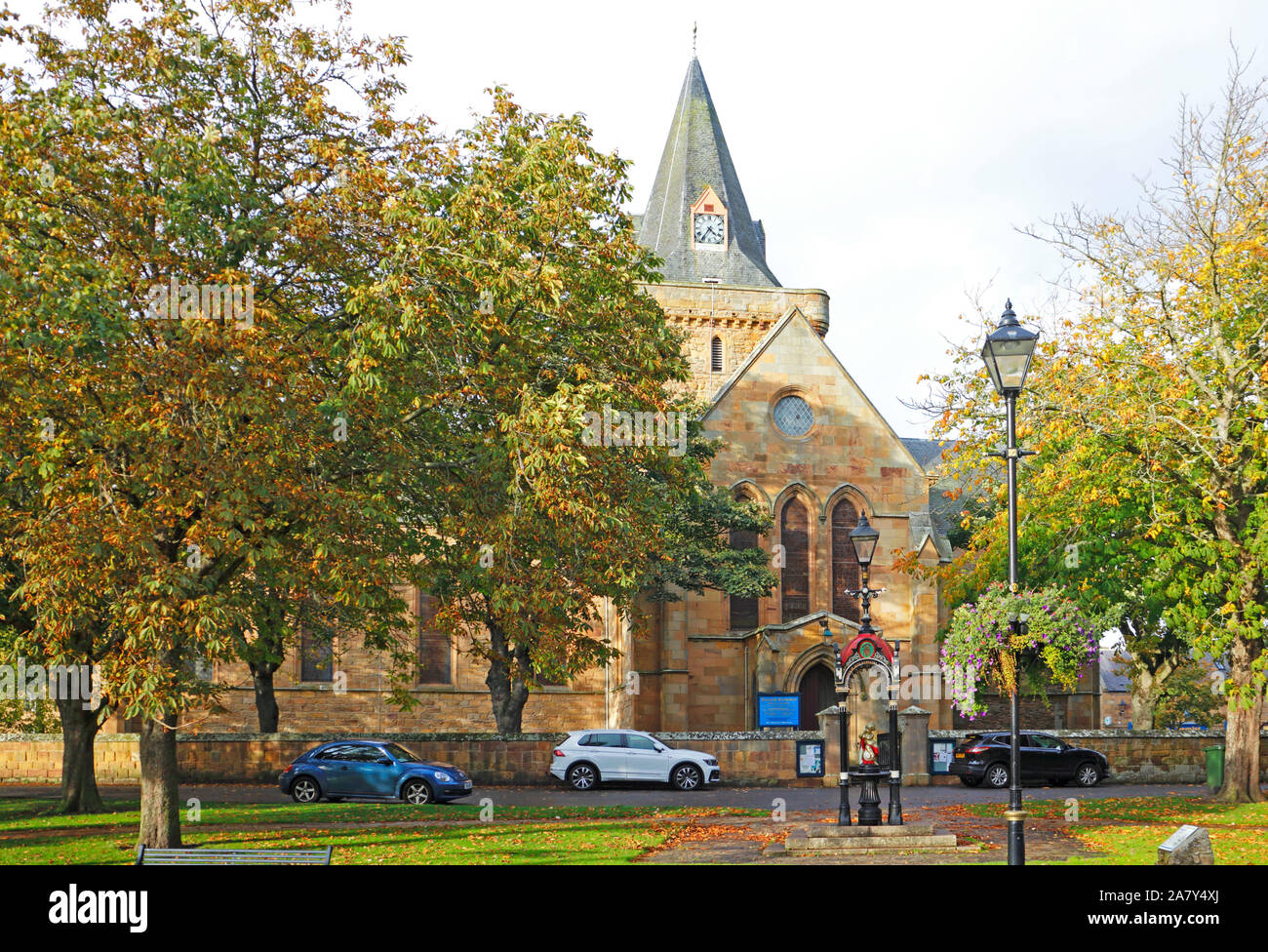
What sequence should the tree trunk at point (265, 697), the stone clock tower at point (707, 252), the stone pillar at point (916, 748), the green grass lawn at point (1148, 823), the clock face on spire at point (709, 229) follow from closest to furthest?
1. the green grass lawn at point (1148, 823)
2. the stone pillar at point (916, 748)
3. the tree trunk at point (265, 697)
4. the stone clock tower at point (707, 252)
5. the clock face on spire at point (709, 229)

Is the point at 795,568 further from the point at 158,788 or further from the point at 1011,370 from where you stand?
the point at 1011,370

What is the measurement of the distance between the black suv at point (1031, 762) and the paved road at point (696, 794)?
359 millimetres

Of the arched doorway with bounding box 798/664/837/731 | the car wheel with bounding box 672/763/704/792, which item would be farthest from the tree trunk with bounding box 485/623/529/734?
the arched doorway with bounding box 798/664/837/731

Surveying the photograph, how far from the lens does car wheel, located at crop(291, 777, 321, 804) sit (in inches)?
981

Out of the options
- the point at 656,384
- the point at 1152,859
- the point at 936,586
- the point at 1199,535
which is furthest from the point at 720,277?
the point at 1152,859

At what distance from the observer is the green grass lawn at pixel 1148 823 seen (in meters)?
15.7

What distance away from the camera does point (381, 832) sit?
19.0 m

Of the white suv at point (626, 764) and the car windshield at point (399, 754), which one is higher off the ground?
the car windshield at point (399, 754)

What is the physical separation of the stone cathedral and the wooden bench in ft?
78.8

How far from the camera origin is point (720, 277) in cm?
5100

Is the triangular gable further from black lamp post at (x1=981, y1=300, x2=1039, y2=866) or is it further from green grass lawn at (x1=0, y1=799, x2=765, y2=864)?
black lamp post at (x1=981, y1=300, x2=1039, y2=866)

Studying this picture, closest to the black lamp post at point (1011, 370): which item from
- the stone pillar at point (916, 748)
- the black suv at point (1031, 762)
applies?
the black suv at point (1031, 762)

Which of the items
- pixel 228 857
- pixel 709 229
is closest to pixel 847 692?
pixel 228 857

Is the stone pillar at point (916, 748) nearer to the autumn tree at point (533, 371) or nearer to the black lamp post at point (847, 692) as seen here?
the black lamp post at point (847, 692)
